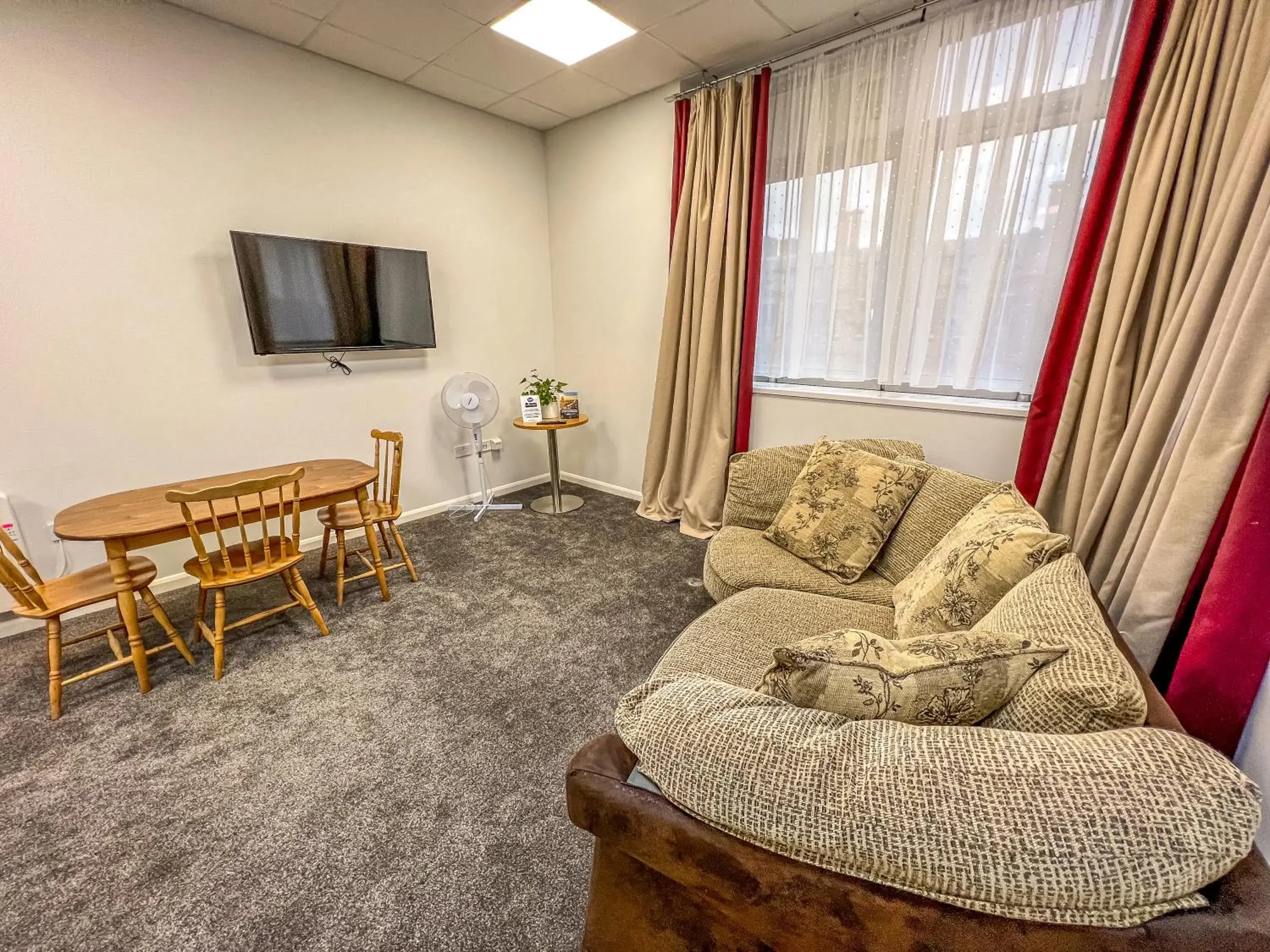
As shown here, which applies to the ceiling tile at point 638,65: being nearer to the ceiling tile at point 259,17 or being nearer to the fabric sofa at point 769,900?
the ceiling tile at point 259,17

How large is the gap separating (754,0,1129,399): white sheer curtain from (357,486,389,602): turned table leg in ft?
8.04

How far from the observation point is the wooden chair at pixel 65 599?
1.72 metres

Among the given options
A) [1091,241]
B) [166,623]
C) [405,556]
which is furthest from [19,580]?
[1091,241]

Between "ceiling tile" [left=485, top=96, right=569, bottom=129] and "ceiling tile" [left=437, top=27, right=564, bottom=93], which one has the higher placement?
"ceiling tile" [left=485, top=96, right=569, bottom=129]

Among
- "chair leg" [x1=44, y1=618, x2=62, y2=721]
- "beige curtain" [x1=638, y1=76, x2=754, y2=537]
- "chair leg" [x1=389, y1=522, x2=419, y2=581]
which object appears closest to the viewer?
"chair leg" [x1=44, y1=618, x2=62, y2=721]

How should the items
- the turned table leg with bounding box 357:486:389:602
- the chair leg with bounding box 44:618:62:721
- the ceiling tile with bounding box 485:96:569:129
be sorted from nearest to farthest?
1. the chair leg with bounding box 44:618:62:721
2. the turned table leg with bounding box 357:486:389:602
3. the ceiling tile with bounding box 485:96:569:129

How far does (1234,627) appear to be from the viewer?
123cm

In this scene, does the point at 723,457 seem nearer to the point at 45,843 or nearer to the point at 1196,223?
the point at 1196,223

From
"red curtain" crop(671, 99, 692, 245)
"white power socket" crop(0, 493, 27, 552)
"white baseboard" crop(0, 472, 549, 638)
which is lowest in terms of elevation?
"white baseboard" crop(0, 472, 549, 638)

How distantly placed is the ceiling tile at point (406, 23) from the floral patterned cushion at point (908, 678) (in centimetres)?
306

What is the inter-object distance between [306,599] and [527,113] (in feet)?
11.1

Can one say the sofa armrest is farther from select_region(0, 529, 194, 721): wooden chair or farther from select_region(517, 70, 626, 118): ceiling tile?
select_region(517, 70, 626, 118): ceiling tile

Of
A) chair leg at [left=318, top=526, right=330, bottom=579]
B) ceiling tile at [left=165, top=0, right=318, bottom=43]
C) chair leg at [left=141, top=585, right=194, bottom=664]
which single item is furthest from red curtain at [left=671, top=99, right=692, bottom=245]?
chair leg at [left=141, top=585, right=194, bottom=664]

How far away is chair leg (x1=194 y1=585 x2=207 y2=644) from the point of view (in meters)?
2.07
